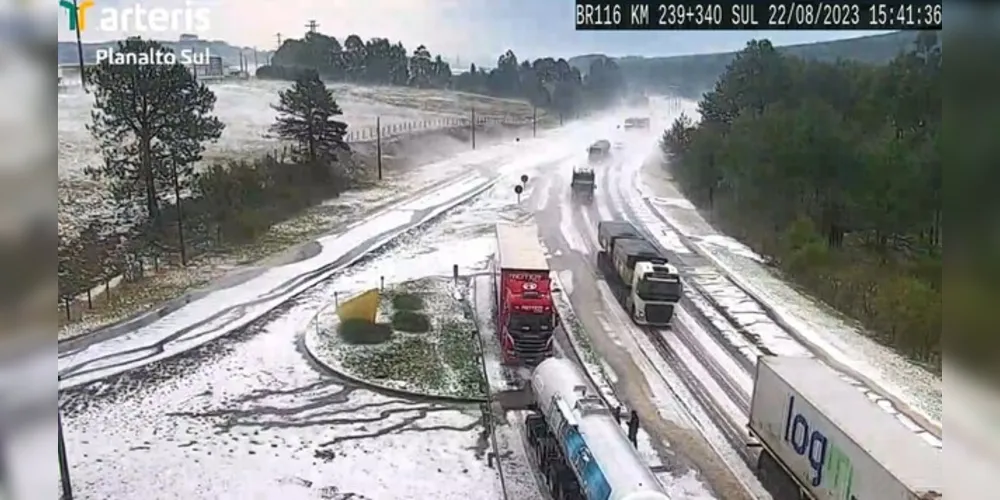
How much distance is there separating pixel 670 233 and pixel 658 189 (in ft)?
6.24

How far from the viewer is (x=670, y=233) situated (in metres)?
11.3

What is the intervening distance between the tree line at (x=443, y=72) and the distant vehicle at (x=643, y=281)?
1.77 meters

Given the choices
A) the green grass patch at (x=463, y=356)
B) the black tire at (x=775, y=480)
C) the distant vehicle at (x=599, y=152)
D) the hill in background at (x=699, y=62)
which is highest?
the hill in background at (x=699, y=62)

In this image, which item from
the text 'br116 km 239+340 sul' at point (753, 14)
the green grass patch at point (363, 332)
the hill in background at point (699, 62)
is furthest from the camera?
the green grass patch at point (363, 332)

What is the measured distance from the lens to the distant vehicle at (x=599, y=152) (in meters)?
13.7

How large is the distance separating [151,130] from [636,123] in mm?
5887

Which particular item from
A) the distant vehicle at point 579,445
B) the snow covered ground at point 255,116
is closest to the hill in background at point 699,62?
the snow covered ground at point 255,116

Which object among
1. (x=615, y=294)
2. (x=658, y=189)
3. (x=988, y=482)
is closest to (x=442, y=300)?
(x=615, y=294)

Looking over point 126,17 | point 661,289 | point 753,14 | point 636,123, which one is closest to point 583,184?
point 636,123

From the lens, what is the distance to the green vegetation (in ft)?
23.2

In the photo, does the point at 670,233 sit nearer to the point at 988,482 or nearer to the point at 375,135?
the point at 375,135

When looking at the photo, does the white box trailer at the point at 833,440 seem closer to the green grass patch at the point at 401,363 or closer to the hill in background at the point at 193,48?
the green grass patch at the point at 401,363

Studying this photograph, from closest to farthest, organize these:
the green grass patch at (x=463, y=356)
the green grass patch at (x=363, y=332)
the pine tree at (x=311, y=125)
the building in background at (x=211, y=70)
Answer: the green grass patch at (x=463, y=356) < the building in background at (x=211, y=70) < the green grass patch at (x=363, y=332) < the pine tree at (x=311, y=125)

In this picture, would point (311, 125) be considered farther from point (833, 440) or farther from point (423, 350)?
point (833, 440)
